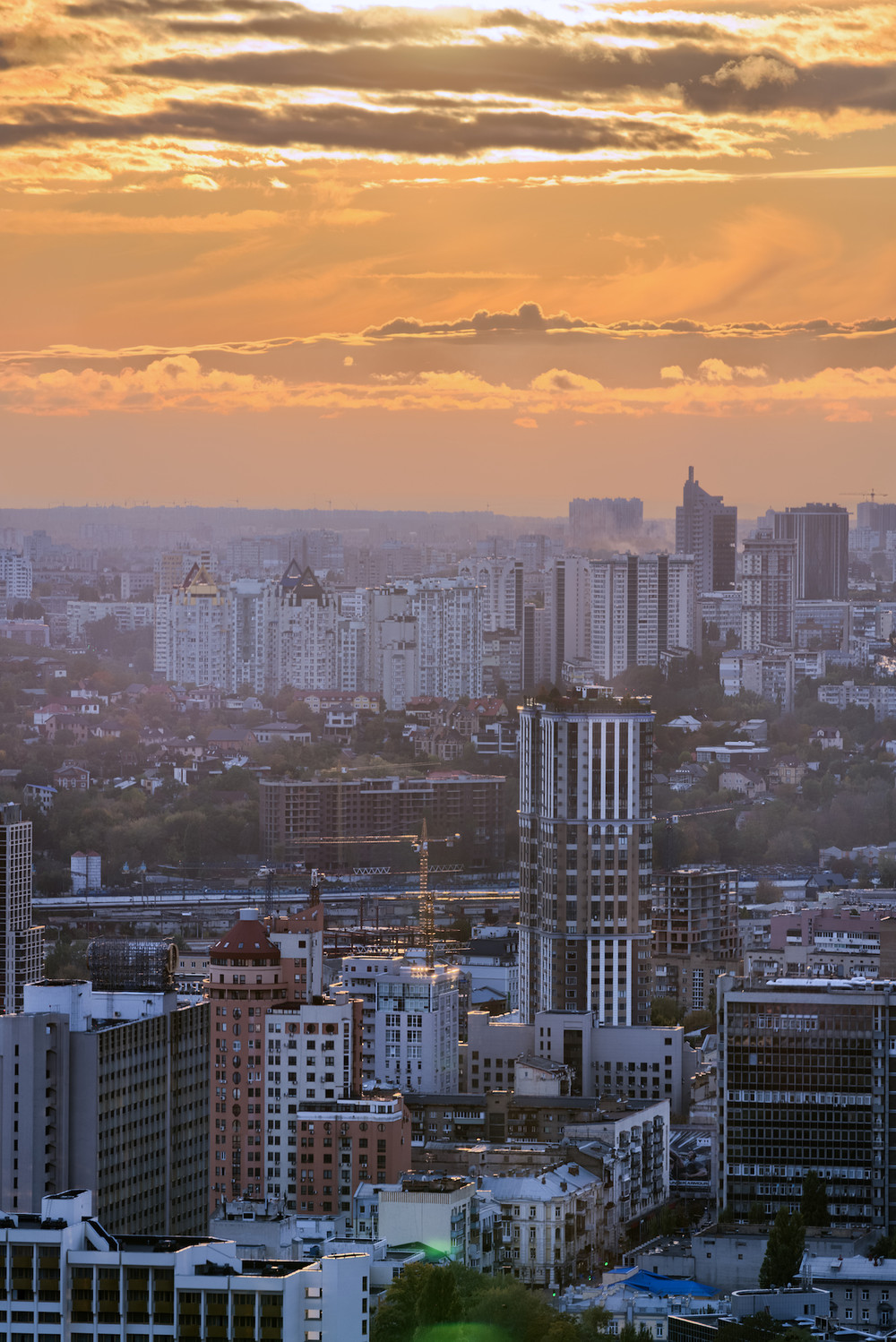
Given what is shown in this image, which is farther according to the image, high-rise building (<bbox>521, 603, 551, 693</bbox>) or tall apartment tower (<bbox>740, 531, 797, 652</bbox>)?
tall apartment tower (<bbox>740, 531, 797, 652</bbox>)

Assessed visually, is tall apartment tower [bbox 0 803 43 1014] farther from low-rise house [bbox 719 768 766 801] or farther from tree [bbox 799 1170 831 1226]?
low-rise house [bbox 719 768 766 801]

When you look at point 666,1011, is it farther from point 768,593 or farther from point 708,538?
point 768,593

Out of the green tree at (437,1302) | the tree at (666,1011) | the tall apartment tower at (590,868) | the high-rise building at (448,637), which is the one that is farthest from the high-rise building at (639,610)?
the green tree at (437,1302)

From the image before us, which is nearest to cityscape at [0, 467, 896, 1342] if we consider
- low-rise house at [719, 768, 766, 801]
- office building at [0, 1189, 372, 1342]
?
office building at [0, 1189, 372, 1342]

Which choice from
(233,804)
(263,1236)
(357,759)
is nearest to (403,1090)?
(263,1236)

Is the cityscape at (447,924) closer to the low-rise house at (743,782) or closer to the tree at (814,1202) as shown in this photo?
the tree at (814,1202)

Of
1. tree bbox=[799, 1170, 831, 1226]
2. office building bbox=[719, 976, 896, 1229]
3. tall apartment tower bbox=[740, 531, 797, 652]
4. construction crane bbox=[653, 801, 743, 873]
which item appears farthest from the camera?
tall apartment tower bbox=[740, 531, 797, 652]

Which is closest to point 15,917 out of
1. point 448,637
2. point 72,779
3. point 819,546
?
point 72,779
